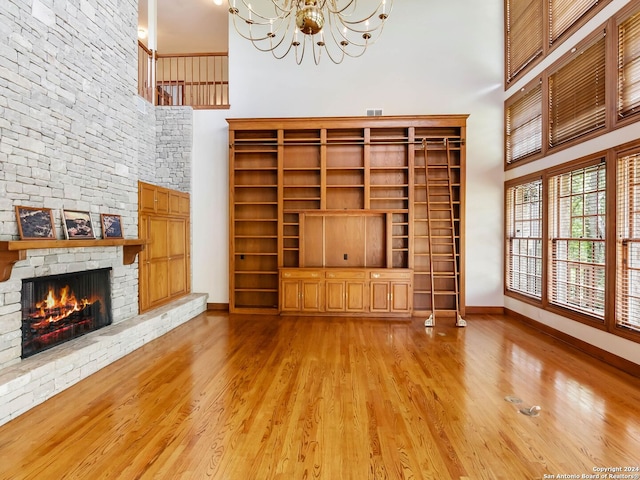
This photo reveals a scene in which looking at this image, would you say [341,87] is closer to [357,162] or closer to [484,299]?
[357,162]

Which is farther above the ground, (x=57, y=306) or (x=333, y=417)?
(x=57, y=306)

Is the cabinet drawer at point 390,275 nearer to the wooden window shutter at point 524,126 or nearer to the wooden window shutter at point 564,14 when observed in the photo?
the wooden window shutter at point 524,126

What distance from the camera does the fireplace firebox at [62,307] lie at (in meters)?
2.87

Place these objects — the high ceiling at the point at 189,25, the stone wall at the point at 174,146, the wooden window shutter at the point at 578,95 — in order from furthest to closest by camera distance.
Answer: the high ceiling at the point at 189,25
the stone wall at the point at 174,146
the wooden window shutter at the point at 578,95

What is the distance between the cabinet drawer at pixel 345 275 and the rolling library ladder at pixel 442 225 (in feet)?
3.98

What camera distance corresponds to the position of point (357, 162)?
18.4ft

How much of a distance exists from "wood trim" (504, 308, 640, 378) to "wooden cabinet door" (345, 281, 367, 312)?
250 cm

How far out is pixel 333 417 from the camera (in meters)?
2.34

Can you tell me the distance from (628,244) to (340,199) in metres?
3.76

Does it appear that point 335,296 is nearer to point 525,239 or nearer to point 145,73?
point 525,239

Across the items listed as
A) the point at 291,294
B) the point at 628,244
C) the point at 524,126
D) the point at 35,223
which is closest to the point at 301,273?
the point at 291,294

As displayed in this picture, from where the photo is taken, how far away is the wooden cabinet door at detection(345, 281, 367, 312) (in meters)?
5.21

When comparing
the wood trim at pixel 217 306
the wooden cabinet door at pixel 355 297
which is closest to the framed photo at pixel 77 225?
the wood trim at pixel 217 306

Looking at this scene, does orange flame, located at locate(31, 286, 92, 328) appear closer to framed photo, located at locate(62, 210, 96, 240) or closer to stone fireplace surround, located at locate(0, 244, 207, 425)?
stone fireplace surround, located at locate(0, 244, 207, 425)
